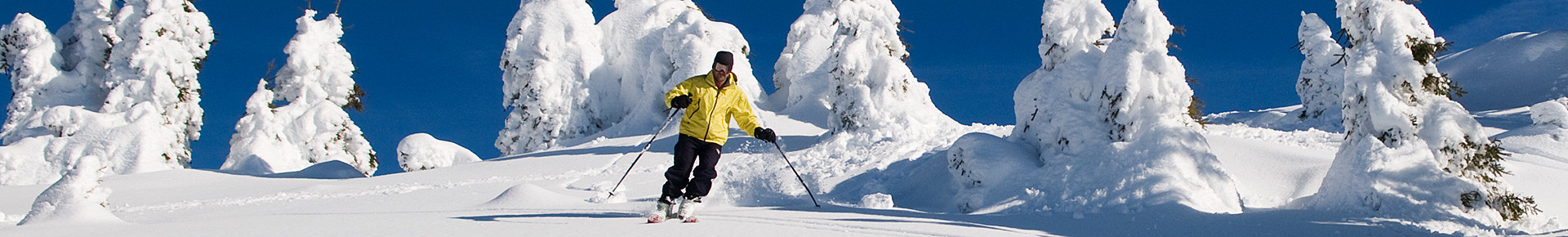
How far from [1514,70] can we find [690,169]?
45002 mm

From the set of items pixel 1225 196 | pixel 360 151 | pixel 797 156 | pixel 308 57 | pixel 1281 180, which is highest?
pixel 308 57

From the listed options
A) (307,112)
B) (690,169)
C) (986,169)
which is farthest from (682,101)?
(307,112)

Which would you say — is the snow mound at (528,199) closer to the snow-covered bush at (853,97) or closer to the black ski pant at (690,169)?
the black ski pant at (690,169)

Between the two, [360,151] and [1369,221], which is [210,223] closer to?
[1369,221]

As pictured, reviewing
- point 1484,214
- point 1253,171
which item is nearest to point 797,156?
point 1253,171

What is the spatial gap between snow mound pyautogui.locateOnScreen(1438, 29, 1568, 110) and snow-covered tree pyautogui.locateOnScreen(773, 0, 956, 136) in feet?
84.6

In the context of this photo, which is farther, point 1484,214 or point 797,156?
point 797,156

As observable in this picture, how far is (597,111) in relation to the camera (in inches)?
1079

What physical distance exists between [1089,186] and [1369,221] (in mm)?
2359

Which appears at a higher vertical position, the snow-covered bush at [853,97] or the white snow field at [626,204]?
the snow-covered bush at [853,97]

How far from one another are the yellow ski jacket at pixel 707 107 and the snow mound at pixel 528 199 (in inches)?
81.9

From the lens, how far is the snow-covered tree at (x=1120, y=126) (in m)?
7.36

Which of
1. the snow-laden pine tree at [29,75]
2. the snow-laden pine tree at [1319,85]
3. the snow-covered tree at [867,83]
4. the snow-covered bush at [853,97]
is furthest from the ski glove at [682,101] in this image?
the snow-laden pine tree at [29,75]

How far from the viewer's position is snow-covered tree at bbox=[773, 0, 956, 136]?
20.1 meters
